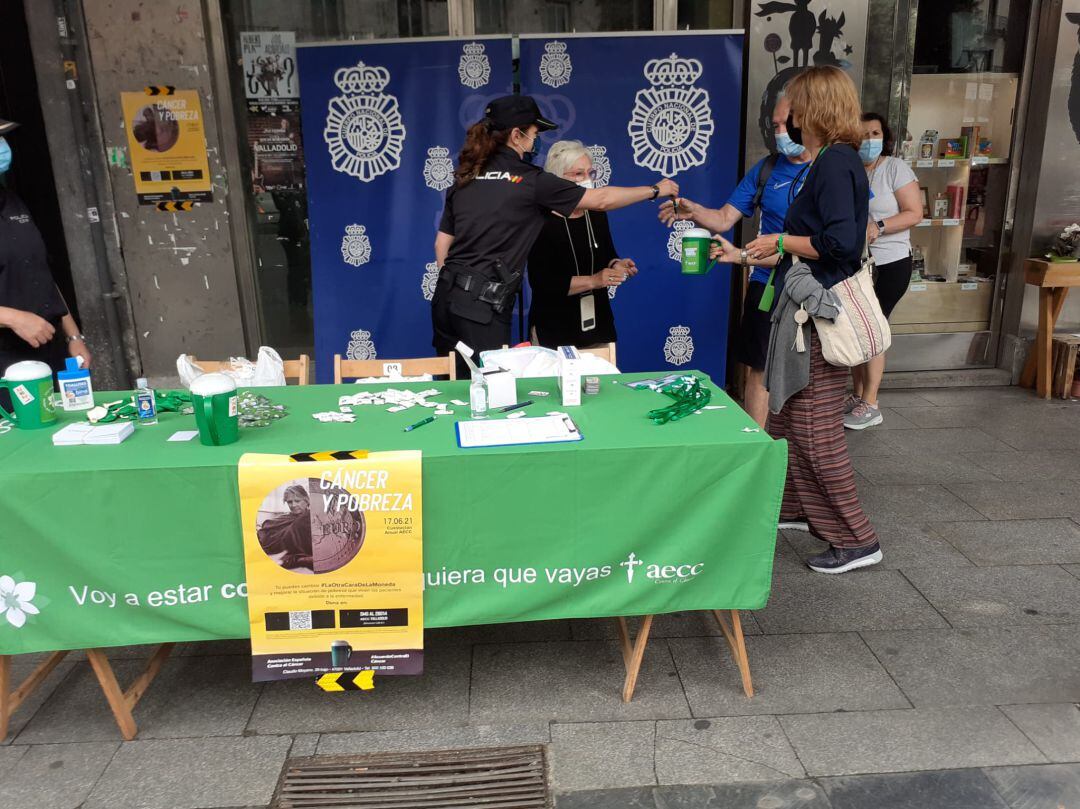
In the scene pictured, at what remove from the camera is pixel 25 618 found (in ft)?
7.89

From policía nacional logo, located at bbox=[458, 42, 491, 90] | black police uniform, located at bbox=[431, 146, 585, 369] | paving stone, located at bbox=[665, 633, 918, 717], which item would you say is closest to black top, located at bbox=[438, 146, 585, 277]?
black police uniform, located at bbox=[431, 146, 585, 369]

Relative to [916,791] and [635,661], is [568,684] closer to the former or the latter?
[635,661]

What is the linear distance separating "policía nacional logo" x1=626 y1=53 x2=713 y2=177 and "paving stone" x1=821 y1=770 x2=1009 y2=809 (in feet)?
12.2

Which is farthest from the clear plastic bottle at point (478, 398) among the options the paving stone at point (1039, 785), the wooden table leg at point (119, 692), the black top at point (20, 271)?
the black top at point (20, 271)

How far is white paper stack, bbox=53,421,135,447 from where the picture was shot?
2545 millimetres

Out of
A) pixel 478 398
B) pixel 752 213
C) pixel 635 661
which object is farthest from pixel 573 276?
pixel 635 661

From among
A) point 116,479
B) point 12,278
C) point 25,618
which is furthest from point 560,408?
point 12,278

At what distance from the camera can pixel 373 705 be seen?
272 centimetres

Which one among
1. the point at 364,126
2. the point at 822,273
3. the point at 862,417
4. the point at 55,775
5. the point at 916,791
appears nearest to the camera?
the point at 916,791

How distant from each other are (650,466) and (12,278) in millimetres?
2789

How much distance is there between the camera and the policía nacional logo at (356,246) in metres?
5.22

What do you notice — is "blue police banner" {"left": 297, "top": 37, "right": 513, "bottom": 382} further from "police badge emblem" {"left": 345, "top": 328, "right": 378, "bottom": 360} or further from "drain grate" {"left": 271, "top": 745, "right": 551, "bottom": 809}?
"drain grate" {"left": 271, "top": 745, "right": 551, "bottom": 809}

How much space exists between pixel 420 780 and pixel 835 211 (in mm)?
2316

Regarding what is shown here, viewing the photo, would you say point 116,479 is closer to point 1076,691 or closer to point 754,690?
point 754,690
